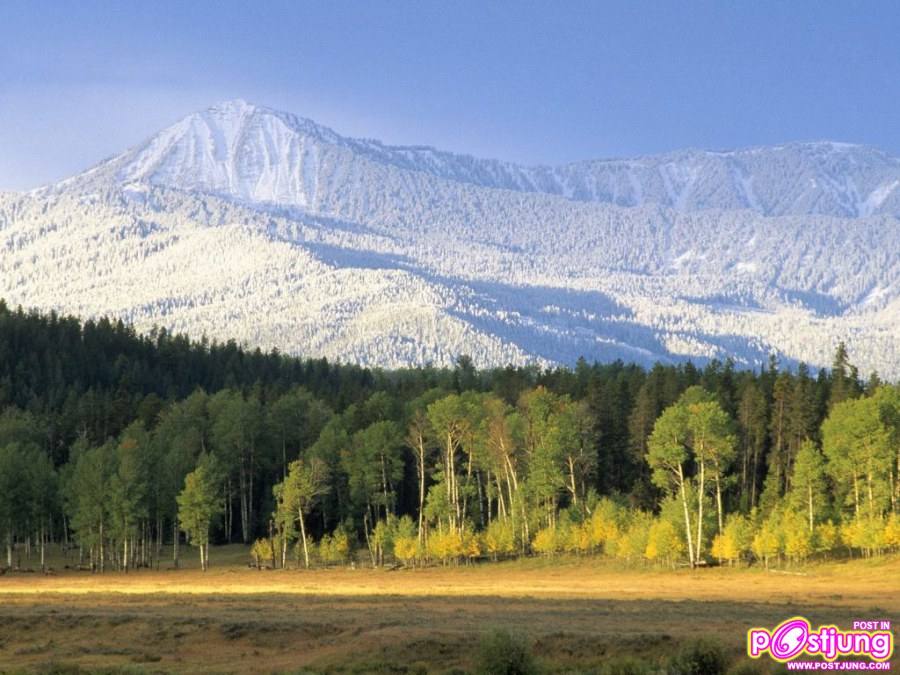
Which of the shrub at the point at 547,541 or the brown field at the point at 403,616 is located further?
the shrub at the point at 547,541

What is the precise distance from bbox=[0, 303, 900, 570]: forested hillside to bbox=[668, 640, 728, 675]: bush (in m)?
54.9

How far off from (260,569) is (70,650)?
195 ft

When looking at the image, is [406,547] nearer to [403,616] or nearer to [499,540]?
[499,540]

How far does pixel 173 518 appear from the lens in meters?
130

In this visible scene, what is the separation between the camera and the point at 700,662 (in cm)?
4097

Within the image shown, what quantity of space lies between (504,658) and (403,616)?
17.2 metres

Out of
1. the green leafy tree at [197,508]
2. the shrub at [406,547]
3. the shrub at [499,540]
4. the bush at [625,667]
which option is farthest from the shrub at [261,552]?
the bush at [625,667]

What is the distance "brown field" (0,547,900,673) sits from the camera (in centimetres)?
4747

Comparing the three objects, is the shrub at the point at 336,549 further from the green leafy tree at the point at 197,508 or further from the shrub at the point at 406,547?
the green leafy tree at the point at 197,508

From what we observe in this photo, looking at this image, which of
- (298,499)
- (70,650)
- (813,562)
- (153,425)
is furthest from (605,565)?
(153,425)

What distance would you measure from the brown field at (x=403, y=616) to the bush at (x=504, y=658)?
1.94 m

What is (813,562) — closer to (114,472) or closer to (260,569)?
(260,569)

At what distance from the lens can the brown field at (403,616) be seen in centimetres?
4747

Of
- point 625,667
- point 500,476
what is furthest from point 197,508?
point 625,667
